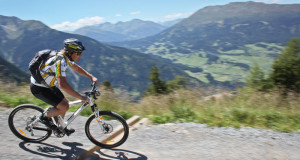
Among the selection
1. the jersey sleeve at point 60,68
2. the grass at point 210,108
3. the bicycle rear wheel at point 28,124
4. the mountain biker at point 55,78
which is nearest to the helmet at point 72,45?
the mountain biker at point 55,78

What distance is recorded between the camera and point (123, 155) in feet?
14.0

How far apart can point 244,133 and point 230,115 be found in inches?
44.8

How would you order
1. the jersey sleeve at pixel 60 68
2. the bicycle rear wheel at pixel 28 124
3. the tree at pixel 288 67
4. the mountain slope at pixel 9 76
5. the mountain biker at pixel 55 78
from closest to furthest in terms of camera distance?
the jersey sleeve at pixel 60 68, the mountain biker at pixel 55 78, the bicycle rear wheel at pixel 28 124, the mountain slope at pixel 9 76, the tree at pixel 288 67

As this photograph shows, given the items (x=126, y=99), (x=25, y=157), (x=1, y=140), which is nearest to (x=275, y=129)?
(x=126, y=99)

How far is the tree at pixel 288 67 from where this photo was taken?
67.5 ft

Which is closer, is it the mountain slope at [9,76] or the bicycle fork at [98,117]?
the bicycle fork at [98,117]

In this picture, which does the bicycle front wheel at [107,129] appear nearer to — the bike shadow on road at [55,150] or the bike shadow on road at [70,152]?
the bike shadow on road at [70,152]

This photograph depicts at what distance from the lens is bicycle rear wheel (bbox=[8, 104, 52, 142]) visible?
460cm

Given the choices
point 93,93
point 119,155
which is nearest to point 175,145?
point 119,155

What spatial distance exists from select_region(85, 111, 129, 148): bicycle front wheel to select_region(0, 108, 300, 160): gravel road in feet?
0.53

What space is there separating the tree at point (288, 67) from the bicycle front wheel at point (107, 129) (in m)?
20.5

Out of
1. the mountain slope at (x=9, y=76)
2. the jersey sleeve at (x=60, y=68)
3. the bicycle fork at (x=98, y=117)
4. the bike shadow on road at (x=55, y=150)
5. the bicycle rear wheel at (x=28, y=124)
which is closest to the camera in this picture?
the jersey sleeve at (x=60, y=68)

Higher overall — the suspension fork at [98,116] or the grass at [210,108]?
the suspension fork at [98,116]

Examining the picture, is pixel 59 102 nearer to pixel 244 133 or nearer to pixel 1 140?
pixel 1 140
